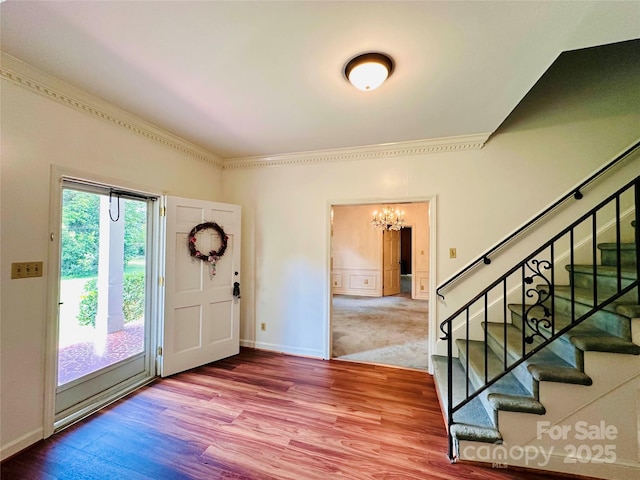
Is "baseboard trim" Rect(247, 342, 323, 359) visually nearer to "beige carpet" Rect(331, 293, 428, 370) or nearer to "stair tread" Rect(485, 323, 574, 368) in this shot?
"beige carpet" Rect(331, 293, 428, 370)

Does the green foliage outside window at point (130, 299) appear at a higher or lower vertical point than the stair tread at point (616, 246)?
lower

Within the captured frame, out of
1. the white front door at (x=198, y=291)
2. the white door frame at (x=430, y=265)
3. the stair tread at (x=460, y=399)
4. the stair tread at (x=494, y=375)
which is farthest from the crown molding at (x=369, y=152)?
the stair tread at (x=460, y=399)

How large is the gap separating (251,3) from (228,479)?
8.80 feet

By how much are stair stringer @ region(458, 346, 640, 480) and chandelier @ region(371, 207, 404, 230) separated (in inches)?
210

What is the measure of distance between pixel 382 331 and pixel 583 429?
289cm

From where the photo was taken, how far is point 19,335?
66.9 inches

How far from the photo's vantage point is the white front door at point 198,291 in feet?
8.89

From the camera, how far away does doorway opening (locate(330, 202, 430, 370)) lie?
15.5ft

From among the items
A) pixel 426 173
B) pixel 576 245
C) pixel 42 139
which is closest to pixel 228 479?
pixel 42 139

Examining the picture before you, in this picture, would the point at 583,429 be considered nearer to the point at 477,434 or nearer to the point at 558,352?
the point at 558,352

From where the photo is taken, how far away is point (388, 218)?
6.68m

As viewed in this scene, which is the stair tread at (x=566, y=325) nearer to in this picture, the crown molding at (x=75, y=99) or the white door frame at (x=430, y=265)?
the white door frame at (x=430, y=265)

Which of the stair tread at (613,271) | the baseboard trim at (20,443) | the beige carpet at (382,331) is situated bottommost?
the beige carpet at (382,331)

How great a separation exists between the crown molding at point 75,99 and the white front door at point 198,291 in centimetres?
69
